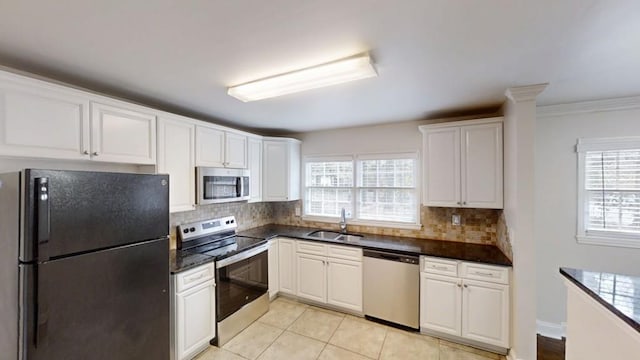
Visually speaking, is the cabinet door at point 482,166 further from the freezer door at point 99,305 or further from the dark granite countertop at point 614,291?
the freezer door at point 99,305

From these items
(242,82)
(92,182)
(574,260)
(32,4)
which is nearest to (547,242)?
(574,260)

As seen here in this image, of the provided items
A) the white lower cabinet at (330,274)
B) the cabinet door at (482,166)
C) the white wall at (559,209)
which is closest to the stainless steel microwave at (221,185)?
the white lower cabinet at (330,274)

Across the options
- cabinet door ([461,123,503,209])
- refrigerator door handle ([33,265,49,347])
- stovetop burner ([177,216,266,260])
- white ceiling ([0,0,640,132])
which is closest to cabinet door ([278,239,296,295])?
stovetop burner ([177,216,266,260])

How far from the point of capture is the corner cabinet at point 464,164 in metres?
2.56

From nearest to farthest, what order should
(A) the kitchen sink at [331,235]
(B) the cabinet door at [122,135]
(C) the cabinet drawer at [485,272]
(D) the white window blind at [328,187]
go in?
(B) the cabinet door at [122,135] → (C) the cabinet drawer at [485,272] → (A) the kitchen sink at [331,235] → (D) the white window blind at [328,187]

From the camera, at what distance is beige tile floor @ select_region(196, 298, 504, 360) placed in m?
2.33

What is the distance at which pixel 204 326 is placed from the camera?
7.64ft

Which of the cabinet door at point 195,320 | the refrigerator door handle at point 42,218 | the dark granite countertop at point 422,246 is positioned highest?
the refrigerator door handle at point 42,218

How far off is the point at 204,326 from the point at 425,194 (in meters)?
2.59

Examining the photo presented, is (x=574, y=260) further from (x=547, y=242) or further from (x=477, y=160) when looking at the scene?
(x=477, y=160)

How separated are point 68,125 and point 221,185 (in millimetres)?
1377

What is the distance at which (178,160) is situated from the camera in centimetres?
250

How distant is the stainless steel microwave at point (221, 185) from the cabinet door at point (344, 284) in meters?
1.38

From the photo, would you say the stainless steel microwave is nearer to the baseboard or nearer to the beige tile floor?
the beige tile floor
